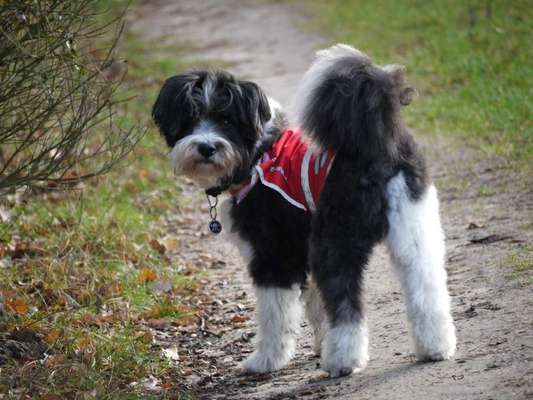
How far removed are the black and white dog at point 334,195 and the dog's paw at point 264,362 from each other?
174 millimetres

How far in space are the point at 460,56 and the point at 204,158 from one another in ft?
25.9

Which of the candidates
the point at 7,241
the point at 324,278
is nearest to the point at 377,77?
the point at 324,278

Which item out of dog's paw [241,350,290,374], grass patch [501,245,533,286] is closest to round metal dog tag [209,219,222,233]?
dog's paw [241,350,290,374]

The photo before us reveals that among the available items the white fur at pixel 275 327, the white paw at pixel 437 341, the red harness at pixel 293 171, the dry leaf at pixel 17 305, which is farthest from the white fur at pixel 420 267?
the dry leaf at pixel 17 305

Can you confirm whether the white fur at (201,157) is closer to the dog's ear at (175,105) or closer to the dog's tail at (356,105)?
the dog's ear at (175,105)

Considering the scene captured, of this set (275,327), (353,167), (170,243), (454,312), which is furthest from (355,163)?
(170,243)

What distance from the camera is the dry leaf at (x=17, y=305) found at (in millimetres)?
5317

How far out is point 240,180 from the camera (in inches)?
190

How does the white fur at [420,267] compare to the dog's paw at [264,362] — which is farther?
the dog's paw at [264,362]

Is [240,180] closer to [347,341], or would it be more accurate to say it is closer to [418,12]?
[347,341]

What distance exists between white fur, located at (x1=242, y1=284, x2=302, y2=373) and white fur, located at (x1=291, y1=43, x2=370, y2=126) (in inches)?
37.7

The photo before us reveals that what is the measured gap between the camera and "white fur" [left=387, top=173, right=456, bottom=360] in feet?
13.7

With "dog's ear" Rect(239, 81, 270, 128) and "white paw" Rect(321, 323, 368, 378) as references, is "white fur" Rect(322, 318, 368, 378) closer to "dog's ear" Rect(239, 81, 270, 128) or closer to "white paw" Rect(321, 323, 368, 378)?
"white paw" Rect(321, 323, 368, 378)

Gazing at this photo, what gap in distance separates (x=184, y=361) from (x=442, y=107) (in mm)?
5519
